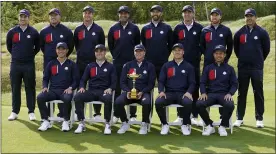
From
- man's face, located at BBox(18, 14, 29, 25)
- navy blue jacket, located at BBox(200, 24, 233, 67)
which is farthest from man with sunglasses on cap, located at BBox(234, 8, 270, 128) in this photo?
man's face, located at BBox(18, 14, 29, 25)

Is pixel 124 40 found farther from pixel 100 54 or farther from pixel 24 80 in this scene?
pixel 24 80

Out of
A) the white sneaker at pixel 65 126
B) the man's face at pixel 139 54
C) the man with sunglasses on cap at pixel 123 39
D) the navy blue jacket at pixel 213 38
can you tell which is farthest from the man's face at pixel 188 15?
the white sneaker at pixel 65 126

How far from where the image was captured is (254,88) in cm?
787

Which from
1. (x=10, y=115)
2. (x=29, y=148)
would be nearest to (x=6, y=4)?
(x=10, y=115)

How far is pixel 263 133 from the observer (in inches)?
A: 280

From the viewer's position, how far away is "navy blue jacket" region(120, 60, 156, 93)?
748 cm

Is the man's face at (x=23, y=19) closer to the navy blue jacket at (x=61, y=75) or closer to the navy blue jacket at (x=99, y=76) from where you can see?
the navy blue jacket at (x=61, y=75)

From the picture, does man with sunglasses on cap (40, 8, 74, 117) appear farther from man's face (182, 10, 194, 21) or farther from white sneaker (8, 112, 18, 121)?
man's face (182, 10, 194, 21)

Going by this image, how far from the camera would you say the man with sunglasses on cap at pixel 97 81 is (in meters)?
7.39

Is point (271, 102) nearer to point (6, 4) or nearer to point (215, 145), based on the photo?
point (215, 145)

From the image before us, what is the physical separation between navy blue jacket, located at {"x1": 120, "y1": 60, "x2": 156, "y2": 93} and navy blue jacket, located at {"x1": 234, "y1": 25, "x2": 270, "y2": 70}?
1673mm

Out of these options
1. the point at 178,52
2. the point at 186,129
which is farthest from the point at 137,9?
the point at 186,129

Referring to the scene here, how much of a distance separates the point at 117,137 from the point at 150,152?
3.70 ft

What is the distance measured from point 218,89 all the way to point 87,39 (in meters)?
2.62
